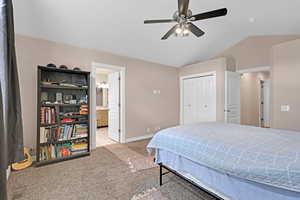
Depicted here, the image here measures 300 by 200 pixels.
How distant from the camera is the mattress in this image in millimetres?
1087

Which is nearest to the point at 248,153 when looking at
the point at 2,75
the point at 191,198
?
the point at 191,198

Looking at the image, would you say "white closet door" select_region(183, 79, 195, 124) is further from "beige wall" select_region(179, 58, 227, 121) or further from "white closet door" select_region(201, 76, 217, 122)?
"beige wall" select_region(179, 58, 227, 121)

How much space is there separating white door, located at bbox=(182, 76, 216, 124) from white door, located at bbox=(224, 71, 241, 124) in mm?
354

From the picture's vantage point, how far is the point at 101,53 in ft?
11.9

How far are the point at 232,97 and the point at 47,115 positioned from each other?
466 cm

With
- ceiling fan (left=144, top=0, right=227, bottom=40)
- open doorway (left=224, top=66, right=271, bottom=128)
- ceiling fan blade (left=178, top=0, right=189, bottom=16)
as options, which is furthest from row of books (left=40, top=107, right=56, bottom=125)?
open doorway (left=224, top=66, right=271, bottom=128)

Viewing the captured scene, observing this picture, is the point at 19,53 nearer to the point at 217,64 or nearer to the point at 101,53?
the point at 101,53

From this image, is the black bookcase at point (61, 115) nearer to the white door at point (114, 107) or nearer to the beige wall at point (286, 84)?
the white door at point (114, 107)

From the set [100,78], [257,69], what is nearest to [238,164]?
[257,69]

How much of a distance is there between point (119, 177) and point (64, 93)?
85.3 inches

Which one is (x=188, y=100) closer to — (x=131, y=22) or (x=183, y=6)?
(x=131, y=22)

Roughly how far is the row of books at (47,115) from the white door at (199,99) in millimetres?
3993

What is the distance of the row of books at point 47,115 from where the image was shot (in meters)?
2.62

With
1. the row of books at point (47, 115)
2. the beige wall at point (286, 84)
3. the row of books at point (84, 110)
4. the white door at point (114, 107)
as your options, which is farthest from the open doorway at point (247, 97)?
the row of books at point (47, 115)
